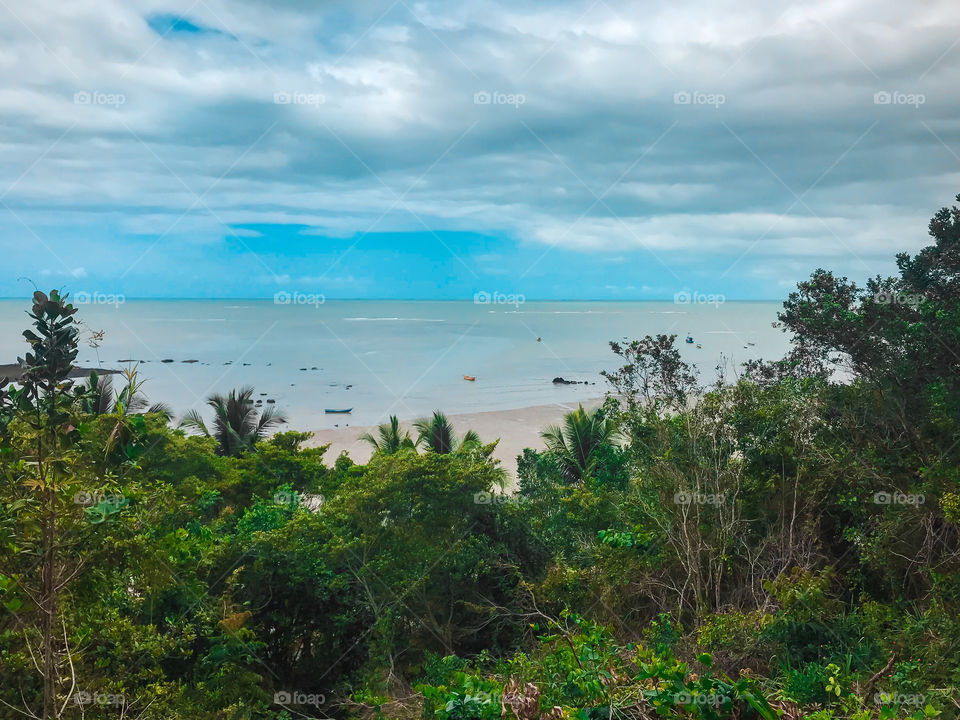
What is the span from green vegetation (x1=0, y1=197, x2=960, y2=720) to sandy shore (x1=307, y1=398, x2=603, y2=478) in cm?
1558

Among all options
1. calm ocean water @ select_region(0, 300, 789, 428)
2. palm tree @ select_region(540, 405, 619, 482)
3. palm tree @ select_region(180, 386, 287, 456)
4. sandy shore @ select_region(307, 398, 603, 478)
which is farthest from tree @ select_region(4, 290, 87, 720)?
sandy shore @ select_region(307, 398, 603, 478)

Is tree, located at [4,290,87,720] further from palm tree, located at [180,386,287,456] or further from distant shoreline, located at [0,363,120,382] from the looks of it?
palm tree, located at [180,386,287,456]

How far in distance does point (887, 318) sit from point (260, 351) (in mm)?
70813

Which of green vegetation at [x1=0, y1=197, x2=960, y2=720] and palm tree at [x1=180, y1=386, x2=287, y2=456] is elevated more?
palm tree at [x1=180, y1=386, x2=287, y2=456]

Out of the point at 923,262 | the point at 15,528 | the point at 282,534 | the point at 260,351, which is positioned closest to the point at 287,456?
the point at 282,534

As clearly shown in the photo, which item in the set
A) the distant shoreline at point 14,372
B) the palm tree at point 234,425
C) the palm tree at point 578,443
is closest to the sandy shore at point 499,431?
the palm tree at point 234,425

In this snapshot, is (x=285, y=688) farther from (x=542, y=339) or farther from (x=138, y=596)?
(x=542, y=339)

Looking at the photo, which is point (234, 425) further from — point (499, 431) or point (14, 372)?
point (14, 372)

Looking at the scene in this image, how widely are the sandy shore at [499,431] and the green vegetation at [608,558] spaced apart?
51.1ft

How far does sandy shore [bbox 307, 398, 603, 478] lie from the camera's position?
3173 cm

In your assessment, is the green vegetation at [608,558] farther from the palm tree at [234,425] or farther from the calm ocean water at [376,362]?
the calm ocean water at [376,362]

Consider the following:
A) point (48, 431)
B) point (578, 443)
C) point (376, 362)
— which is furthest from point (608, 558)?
point (376, 362)

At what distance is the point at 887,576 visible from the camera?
32.2 feet

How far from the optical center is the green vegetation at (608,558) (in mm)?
6750
